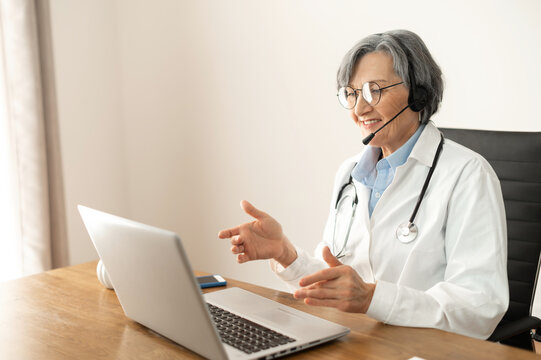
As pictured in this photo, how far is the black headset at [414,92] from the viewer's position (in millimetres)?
1604

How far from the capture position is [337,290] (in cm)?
119

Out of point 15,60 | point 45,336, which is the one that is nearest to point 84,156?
point 15,60

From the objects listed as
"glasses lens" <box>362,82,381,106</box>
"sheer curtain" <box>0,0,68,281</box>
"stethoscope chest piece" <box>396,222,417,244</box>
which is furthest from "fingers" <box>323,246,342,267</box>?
"sheer curtain" <box>0,0,68,281</box>

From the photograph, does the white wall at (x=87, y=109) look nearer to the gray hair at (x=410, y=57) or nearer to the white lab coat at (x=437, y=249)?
the white lab coat at (x=437, y=249)

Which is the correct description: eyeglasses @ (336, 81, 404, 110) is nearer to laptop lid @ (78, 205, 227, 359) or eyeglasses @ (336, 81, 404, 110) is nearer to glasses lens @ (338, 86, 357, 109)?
glasses lens @ (338, 86, 357, 109)

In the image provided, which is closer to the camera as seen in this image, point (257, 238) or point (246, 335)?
point (246, 335)

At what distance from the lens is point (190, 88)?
11.5 ft

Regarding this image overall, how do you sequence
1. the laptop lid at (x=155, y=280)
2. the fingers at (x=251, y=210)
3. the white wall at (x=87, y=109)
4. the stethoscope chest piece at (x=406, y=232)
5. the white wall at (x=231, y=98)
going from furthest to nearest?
1. the white wall at (x=87, y=109)
2. the white wall at (x=231, y=98)
3. the stethoscope chest piece at (x=406, y=232)
4. the fingers at (x=251, y=210)
5. the laptop lid at (x=155, y=280)

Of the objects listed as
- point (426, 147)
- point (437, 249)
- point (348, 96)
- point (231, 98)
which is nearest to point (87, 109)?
point (231, 98)

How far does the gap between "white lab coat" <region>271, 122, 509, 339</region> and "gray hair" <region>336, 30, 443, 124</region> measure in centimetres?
10

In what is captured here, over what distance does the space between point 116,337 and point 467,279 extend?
0.79m

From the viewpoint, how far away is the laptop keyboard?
3.53 ft

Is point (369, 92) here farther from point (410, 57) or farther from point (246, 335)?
point (246, 335)

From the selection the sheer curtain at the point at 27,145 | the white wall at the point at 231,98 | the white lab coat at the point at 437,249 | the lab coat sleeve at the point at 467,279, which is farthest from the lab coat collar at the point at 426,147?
the sheer curtain at the point at 27,145
